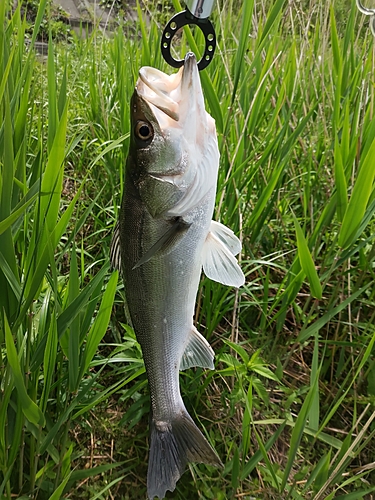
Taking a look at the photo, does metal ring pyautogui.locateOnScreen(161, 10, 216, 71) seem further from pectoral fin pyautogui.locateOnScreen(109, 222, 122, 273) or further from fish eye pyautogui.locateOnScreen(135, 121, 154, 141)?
pectoral fin pyautogui.locateOnScreen(109, 222, 122, 273)

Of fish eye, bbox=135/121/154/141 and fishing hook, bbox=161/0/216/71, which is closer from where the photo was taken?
fishing hook, bbox=161/0/216/71

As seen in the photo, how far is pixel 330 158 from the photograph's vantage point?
1.74 m

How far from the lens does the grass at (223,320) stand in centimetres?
92

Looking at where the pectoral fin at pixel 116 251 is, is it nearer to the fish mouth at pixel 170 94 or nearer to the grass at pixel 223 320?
the grass at pixel 223 320

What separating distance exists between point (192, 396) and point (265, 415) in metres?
0.24

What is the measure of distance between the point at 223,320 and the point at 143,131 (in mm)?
956

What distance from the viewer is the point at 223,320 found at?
5.19 ft

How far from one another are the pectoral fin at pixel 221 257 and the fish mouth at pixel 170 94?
25 centimetres

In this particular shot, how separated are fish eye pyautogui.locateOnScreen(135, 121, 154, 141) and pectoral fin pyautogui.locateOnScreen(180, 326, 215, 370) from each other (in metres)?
0.43

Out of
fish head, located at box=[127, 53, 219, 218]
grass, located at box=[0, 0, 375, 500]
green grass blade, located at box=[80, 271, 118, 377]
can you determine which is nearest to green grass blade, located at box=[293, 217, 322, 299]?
grass, located at box=[0, 0, 375, 500]

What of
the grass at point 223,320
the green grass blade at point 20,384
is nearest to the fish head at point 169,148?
the grass at point 223,320

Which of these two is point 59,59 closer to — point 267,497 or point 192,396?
point 192,396

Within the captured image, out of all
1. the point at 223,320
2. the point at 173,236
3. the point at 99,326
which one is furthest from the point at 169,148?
the point at 223,320

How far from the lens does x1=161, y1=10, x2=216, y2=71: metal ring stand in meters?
0.69
